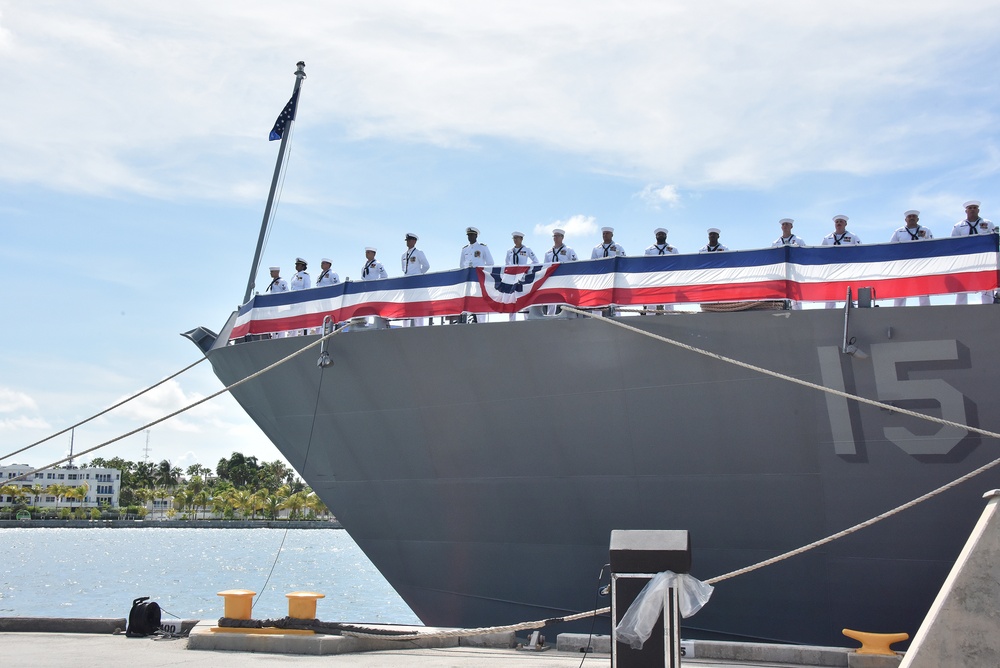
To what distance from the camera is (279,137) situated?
Answer: 13047mm

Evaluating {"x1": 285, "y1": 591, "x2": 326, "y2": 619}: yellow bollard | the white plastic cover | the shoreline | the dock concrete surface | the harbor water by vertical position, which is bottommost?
the harbor water

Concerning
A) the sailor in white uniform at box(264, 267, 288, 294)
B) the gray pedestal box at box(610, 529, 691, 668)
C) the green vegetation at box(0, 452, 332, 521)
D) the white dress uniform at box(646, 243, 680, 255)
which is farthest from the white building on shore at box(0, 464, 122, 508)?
the gray pedestal box at box(610, 529, 691, 668)

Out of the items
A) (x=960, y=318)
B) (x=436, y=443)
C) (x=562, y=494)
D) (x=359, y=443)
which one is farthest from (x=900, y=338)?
(x=359, y=443)

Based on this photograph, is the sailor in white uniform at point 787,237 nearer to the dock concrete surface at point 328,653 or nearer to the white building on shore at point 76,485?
the dock concrete surface at point 328,653

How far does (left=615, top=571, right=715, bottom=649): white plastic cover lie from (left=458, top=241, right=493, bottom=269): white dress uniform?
6248 millimetres

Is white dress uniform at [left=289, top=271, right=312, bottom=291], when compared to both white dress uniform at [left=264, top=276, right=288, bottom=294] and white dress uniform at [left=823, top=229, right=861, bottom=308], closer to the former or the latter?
white dress uniform at [left=264, top=276, right=288, bottom=294]

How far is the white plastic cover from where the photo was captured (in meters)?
5.21

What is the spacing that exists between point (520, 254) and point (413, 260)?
1.40 metres

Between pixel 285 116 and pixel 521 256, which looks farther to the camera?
pixel 285 116

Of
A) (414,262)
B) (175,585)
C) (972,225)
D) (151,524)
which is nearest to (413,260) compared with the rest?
(414,262)

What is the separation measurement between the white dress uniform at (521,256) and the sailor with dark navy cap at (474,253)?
471mm

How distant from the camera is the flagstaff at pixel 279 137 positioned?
1241 cm

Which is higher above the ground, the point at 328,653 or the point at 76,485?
the point at 76,485

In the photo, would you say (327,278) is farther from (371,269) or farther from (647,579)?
(647,579)
